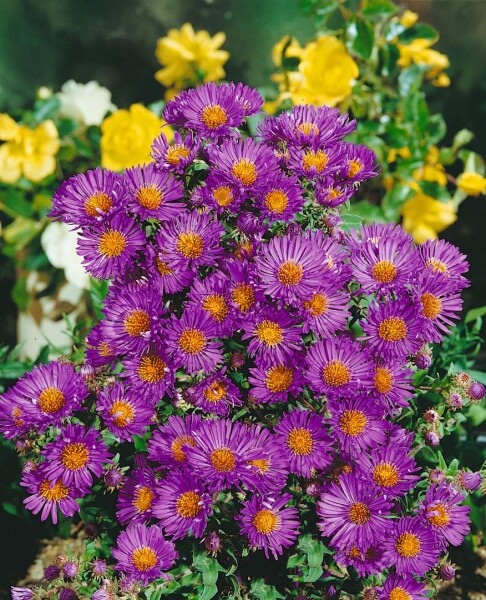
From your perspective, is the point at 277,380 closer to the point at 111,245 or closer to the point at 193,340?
the point at 193,340

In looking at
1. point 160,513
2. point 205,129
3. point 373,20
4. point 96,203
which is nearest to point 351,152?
point 205,129

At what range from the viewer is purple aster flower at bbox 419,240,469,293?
3.43 feet

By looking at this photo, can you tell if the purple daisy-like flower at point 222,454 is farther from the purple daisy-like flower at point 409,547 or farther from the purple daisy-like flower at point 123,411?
the purple daisy-like flower at point 409,547

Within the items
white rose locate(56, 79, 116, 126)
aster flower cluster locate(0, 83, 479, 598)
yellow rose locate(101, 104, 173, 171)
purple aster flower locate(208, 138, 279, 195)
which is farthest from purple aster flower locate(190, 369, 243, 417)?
white rose locate(56, 79, 116, 126)

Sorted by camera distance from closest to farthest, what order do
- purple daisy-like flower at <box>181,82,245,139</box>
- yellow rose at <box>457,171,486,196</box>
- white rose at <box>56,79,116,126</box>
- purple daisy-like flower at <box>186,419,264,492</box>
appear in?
1. purple daisy-like flower at <box>186,419,264,492</box>
2. purple daisy-like flower at <box>181,82,245,139</box>
3. yellow rose at <box>457,171,486,196</box>
4. white rose at <box>56,79,116,126</box>

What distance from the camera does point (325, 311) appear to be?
0.98 meters

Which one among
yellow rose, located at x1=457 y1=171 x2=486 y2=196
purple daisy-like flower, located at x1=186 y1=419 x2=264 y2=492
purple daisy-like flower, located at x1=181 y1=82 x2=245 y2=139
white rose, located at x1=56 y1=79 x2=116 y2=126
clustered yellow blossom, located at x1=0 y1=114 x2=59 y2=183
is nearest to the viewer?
purple daisy-like flower, located at x1=186 y1=419 x2=264 y2=492

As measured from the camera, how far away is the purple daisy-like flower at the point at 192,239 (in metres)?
1.00

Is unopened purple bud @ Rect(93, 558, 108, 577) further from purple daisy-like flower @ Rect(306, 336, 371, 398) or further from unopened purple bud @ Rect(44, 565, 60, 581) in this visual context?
purple daisy-like flower @ Rect(306, 336, 371, 398)

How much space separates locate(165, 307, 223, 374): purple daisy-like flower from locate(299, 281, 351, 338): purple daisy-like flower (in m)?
0.11

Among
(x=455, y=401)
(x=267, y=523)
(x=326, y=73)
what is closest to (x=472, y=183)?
(x=326, y=73)

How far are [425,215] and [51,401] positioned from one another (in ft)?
3.96

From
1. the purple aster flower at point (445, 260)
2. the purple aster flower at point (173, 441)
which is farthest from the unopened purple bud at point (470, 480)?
the purple aster flower at point (173, 441)

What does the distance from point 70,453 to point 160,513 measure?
128 mm
